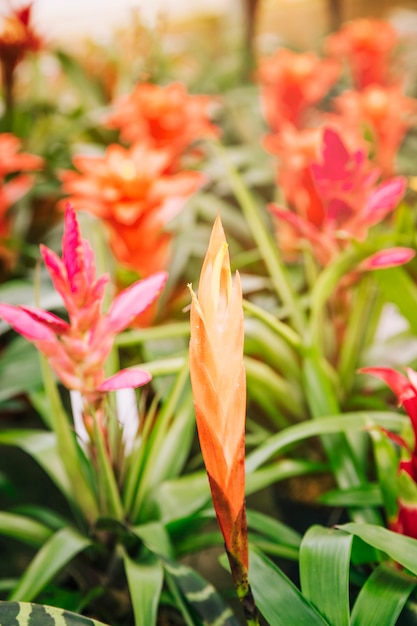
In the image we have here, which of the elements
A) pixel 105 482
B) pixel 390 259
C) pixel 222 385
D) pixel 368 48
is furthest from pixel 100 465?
pixel 368 48

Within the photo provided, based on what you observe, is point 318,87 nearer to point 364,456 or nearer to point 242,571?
point 364,456

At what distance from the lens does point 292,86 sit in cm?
132

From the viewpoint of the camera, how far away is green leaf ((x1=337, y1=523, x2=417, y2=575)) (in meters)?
0.50

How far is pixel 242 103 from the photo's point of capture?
1718mm

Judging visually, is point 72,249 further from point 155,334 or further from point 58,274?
point 155,334

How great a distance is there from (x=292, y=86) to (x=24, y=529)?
1054 mm

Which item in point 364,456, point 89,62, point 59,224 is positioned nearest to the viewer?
point 364,456

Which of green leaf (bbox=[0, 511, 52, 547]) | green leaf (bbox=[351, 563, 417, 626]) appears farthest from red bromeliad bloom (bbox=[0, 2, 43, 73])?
green leaf (bbox=[351, 563, 417, 626])

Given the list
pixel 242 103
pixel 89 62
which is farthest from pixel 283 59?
pixel 89 62

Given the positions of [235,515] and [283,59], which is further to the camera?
[283,59]

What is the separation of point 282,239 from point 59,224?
1.67 ft

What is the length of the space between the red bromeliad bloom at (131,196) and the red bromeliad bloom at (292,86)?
0.45 m

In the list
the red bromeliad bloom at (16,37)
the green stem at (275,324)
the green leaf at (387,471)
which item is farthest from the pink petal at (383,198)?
the red bromeliad bloom at (16,37)

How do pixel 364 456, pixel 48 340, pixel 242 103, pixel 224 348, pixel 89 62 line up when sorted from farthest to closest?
pixel 89 62
pixel 242 103
pixel 364 456
pixel 48 340
pixel 224 348
